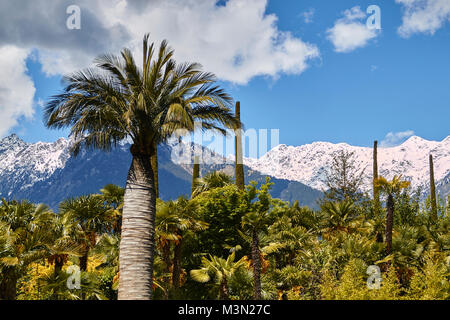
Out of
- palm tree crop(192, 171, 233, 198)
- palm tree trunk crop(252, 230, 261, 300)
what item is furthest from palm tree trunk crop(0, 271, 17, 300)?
palm tree crop(192, 171, 233, 198)

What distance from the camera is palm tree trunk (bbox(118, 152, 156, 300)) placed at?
11.4 metres

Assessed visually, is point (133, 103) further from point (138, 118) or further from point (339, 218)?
point (339, 218)

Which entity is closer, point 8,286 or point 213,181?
point 8,286

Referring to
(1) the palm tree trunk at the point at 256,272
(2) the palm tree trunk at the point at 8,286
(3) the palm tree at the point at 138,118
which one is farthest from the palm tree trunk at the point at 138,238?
(1) the palm tree trunk at the point at 256,272

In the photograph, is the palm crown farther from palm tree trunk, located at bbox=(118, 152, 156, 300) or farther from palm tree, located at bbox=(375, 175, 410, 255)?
palm tree, located at bbox=(375, 175, 410, 255)

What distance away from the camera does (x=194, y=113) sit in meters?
14.4

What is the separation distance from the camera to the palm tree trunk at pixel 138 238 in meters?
11.4

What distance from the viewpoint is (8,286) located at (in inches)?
576

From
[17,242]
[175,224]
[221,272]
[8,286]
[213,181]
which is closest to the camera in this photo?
[8,286]

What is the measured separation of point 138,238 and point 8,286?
248 inches

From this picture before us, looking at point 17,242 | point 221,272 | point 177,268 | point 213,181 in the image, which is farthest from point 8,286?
point 213,181

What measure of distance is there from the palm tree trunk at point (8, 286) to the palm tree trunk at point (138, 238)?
5287 mm

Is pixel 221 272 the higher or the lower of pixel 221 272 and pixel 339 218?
the lower
